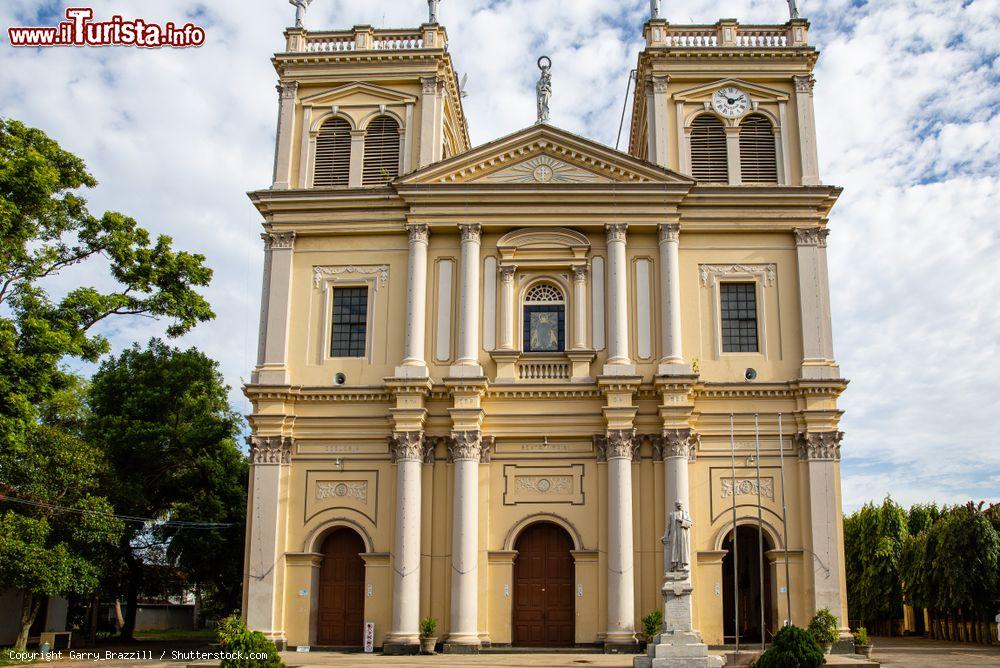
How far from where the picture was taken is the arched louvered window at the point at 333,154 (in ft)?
103

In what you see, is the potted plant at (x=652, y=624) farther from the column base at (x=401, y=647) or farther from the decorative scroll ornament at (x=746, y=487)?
the column base at (x=401, y=647)

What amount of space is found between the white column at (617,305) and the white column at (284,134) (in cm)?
1021

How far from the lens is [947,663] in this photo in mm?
26578

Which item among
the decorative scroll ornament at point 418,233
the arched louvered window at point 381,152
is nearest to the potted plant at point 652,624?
the decorative scroll ornament at point 418,233

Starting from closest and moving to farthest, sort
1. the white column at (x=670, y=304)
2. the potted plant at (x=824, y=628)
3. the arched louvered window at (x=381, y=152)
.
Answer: the potted plant at (x=824, y=628), the white column at (x=670, y=304), the arched louvered window at (x=381, y=152)

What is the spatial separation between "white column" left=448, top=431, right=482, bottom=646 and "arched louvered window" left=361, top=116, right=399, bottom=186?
28.6 feet

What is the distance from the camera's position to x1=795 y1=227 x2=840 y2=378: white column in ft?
93.8

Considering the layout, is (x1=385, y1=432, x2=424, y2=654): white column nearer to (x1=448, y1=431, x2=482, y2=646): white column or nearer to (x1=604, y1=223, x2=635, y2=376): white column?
(x1=448, y1=431, x2=482, y2=646): white column

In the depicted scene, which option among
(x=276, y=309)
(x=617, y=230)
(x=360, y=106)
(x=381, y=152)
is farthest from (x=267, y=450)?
(x=617, y=230)

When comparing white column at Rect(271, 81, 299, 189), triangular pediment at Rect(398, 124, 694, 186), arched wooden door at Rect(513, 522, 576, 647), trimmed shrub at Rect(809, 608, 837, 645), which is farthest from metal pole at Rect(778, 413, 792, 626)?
white column at Rect(271, 81, 299, 189)

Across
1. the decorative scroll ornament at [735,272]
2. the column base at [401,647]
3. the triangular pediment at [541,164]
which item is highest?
the triangular pediment at [541,164]

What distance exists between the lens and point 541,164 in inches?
1205

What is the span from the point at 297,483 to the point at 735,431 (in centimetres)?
1269

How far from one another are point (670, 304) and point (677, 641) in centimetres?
1064
